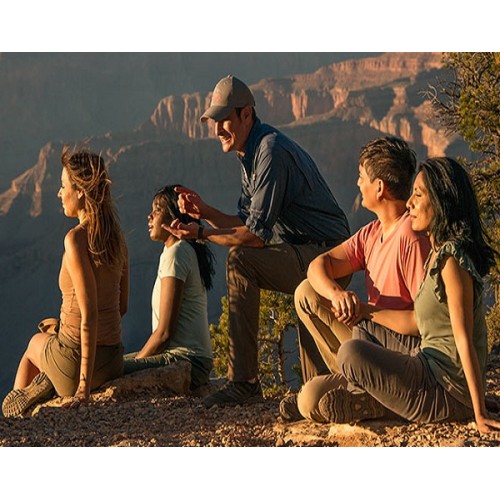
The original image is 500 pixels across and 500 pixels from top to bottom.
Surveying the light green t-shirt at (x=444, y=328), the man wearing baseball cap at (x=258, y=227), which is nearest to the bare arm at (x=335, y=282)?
the light green t-shirt at (x=444, y=328)

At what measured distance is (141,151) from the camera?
100875mm

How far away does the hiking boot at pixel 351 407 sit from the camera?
586cm

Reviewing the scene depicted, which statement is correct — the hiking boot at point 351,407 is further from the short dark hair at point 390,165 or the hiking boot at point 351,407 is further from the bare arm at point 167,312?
the bare arm at point 167,312

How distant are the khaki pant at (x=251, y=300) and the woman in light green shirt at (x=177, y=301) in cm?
94

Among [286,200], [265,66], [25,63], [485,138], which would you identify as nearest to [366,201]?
[286,200]

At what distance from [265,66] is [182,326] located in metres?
139

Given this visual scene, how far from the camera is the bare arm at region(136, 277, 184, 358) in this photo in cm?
809

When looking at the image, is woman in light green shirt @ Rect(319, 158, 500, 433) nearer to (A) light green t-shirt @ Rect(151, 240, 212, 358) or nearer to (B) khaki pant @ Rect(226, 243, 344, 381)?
(B) khaki pant @ Rect(226, 243, 344, 381)

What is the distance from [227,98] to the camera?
24.1 feet

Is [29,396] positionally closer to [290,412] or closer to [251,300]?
[251,300]

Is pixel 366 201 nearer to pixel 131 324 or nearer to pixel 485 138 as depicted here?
pixel 485 138

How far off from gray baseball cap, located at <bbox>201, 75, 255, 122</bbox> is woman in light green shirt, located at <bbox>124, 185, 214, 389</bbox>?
3.08 ft

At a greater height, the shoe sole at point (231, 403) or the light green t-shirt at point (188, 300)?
the light green t-shirt at point (188, 300)

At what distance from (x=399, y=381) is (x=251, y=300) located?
5.69 ft
